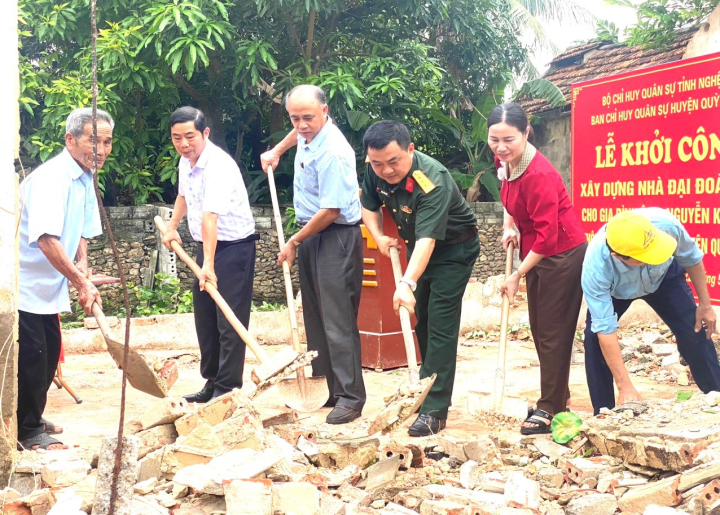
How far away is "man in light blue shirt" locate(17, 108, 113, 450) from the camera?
3877 mm

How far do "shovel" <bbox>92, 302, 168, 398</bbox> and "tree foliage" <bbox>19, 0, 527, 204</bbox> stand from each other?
5.45 meters

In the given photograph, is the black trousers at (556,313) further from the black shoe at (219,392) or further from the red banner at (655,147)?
the black shoe at (219,392)

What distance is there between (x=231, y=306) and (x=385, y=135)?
5.28 ft

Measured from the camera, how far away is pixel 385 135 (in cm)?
428

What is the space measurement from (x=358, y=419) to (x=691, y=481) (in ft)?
7.29

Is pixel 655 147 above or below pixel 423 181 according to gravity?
above

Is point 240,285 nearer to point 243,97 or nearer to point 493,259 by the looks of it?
point 243,97

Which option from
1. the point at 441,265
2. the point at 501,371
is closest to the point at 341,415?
the point at 501,371

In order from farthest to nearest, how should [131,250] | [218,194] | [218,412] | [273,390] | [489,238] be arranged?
1. [489,238]
2. [131,250]
3. [273,390]
4. [218,194]
5. [218,412]

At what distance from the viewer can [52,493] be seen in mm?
3033

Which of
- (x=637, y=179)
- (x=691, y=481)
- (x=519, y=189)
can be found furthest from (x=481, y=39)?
(x=691, y=481)

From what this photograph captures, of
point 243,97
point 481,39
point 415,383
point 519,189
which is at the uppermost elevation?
point 481,39

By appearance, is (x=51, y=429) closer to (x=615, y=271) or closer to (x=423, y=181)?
(x=423, y=181)

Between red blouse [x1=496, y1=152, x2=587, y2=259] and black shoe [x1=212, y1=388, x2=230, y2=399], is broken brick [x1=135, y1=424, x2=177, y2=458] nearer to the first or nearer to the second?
black shoe [x1=212, y1=388, x2=230, y2=399]
